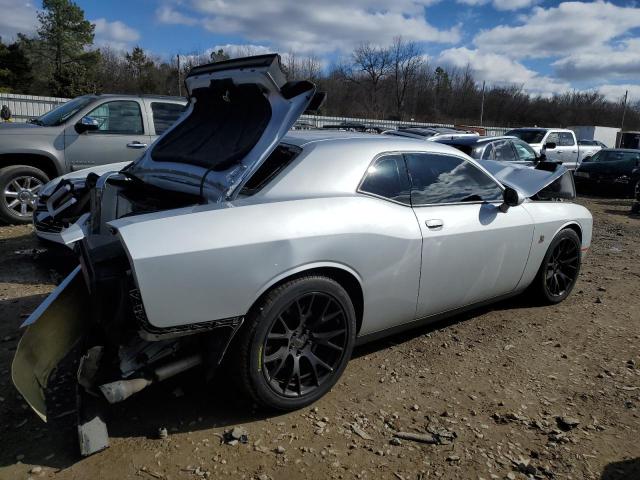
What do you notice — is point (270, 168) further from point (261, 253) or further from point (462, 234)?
point (462, 234)

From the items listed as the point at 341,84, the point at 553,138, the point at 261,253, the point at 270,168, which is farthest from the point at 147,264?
the point at 341,84

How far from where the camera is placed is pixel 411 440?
9.15 ft

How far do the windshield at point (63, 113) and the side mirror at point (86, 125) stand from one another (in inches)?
9.9


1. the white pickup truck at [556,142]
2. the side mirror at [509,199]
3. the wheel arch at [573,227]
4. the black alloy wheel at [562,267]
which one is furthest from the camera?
the white pickup truck at [556,142]

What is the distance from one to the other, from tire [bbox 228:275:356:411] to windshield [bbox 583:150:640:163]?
48.5 feet

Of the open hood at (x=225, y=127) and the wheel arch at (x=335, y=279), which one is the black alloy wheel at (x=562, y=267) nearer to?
the wheel arch at (x=335, y=279)

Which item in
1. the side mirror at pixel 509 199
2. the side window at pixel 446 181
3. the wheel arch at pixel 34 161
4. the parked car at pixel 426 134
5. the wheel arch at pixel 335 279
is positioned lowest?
the wheel arch at pixel 335 279

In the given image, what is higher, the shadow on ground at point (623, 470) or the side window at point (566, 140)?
the side window at point (566, 140)

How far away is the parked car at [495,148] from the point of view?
31.4 ft

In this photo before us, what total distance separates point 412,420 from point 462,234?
53.1 inches

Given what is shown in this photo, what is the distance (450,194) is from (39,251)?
15.4 ft

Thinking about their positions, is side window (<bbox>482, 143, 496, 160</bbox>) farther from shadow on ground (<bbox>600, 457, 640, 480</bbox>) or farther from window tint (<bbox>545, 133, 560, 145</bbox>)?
shadow on ground (<bbox>600, 457, 640, 480</bbox>)

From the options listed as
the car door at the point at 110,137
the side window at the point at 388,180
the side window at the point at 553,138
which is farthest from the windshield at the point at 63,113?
the side window at the point at 553,138

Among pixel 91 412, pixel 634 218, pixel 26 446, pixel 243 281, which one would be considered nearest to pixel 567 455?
pixel 243 281
